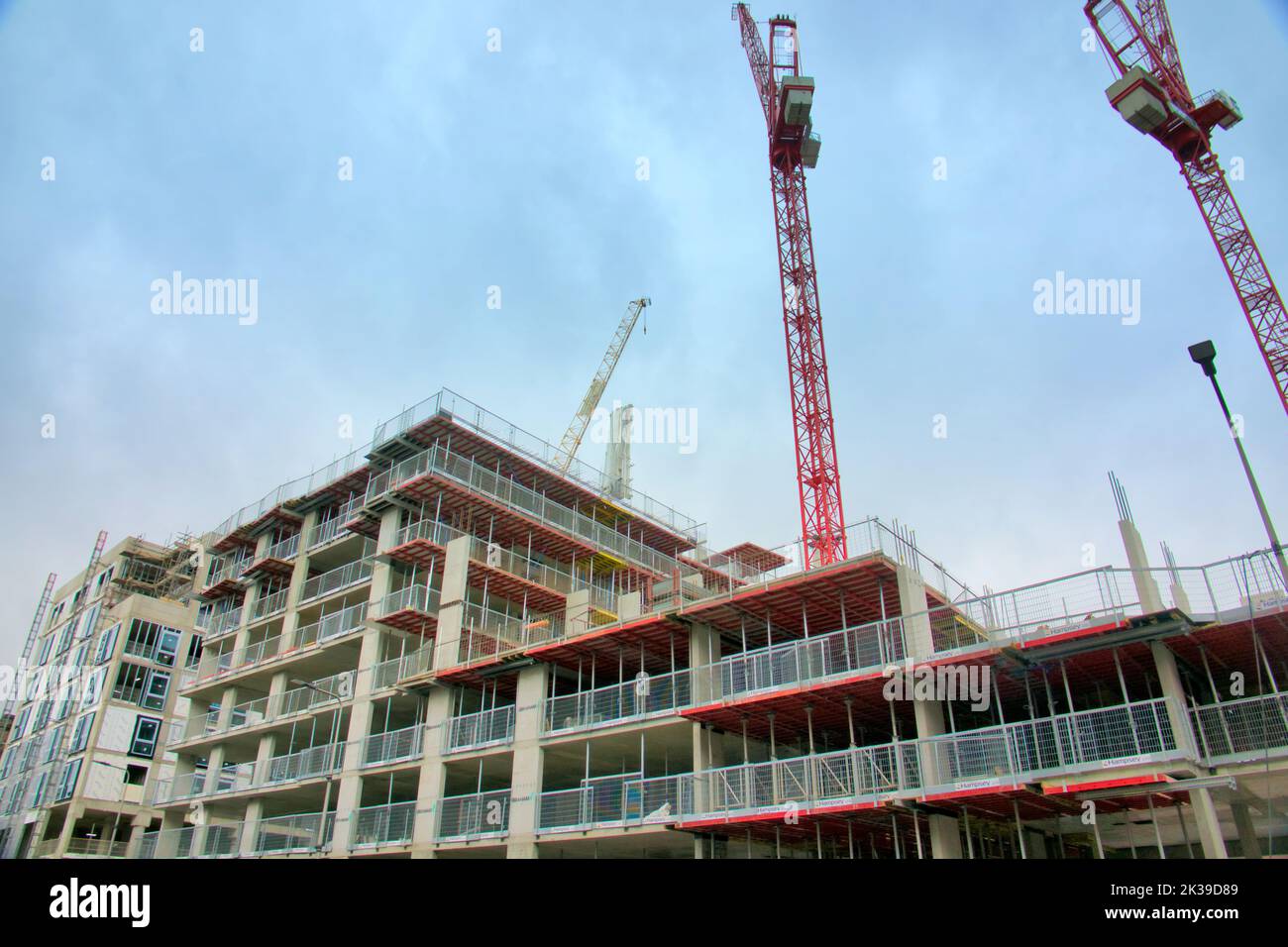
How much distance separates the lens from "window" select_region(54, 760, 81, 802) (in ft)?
181

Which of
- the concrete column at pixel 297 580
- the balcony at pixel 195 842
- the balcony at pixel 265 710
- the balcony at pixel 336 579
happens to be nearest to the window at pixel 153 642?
the balcony at pixel 265 710

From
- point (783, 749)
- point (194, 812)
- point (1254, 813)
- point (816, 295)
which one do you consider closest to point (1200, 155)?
point (816, 295)

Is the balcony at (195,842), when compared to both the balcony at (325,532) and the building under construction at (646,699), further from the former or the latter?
the balcony at (325,532)

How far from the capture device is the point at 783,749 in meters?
30.4

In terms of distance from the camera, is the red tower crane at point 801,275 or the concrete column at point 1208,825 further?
the red tower crane at point 801,275

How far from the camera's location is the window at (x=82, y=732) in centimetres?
5678

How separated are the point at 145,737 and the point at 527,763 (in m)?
40.4

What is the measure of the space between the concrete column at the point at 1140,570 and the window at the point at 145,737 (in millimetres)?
60230

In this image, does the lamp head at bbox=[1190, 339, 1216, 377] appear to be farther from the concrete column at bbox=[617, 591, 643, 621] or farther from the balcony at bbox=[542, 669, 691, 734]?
the concrete column at bbox=[617, 591, 643, 621]

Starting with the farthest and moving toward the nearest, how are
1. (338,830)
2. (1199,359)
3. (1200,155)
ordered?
(1200,155)
(338,830)
(1199,359)

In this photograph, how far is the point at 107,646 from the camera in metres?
61.0
